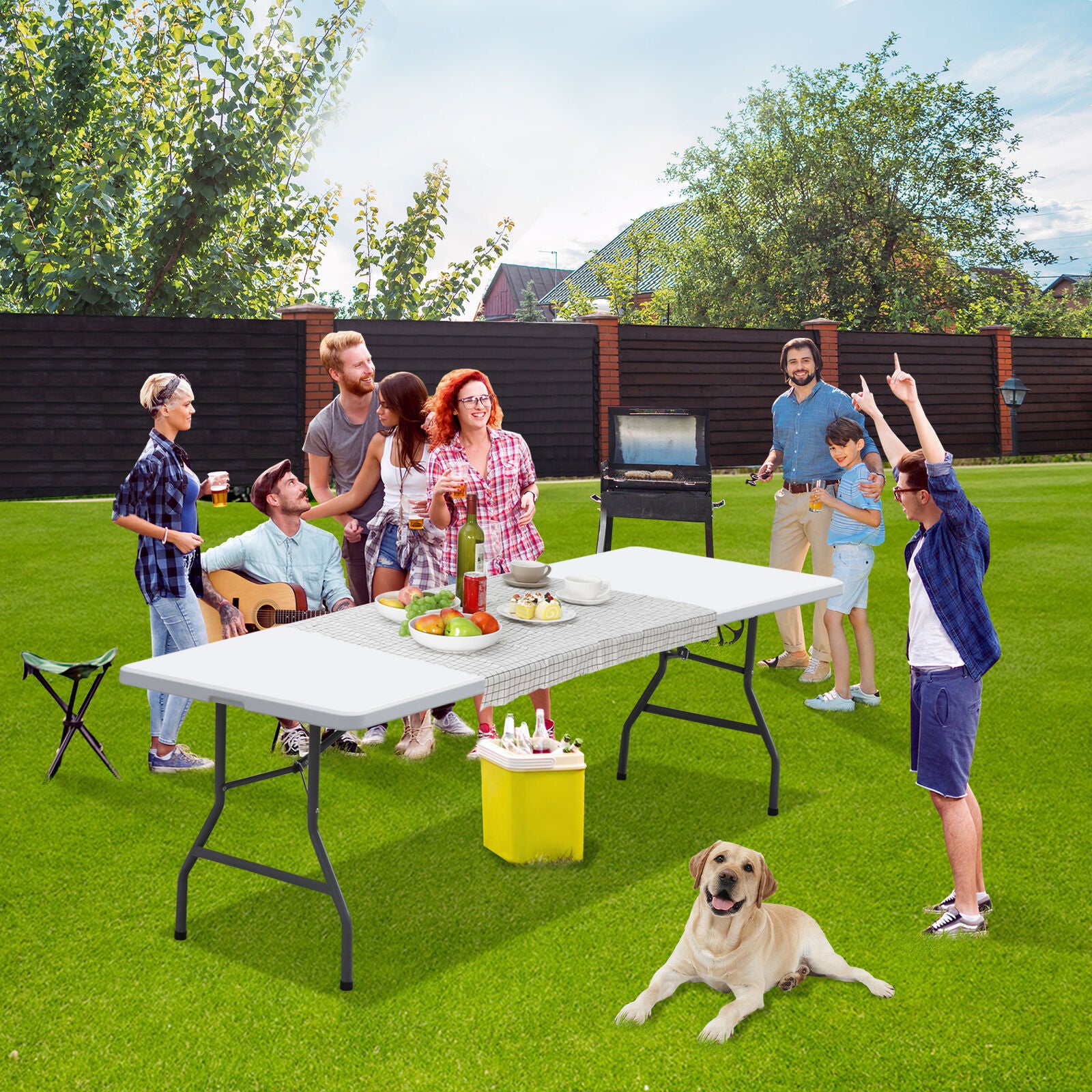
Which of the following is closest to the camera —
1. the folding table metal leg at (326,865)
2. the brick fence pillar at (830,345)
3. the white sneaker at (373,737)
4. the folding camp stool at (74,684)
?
the folding table metal leg at (326,865)

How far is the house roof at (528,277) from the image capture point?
59719 millimetres

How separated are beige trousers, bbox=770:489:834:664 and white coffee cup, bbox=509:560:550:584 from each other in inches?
83.5

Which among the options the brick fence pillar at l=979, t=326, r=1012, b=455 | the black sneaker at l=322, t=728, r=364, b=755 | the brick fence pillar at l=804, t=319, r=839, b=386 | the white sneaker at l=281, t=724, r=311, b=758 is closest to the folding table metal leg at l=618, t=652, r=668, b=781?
the black sneaker at l=322, t=728, r=364, b=755

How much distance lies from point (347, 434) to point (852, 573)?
8.88ft

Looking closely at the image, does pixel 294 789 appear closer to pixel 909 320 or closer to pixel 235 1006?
pixel 235 1006

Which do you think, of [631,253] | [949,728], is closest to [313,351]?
[949,728]

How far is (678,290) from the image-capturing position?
1320 inches

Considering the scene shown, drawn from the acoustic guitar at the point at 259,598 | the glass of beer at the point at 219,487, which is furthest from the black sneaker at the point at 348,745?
the glass of beer at the point at 219,487

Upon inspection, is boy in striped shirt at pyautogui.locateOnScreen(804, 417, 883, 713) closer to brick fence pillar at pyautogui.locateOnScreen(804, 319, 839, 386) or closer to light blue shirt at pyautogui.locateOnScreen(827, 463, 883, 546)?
light blue shirt at pyautogui.locateOnScreen(827, 463, 883, 546)

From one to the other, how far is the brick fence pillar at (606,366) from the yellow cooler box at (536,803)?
483 inches

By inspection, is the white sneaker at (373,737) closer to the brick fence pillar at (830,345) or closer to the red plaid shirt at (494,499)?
the red plaid shirt at (494,499)

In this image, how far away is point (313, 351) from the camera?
14477 millimetres

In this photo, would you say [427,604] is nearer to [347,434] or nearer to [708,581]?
[708,581]

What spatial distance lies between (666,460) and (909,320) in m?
22.7
